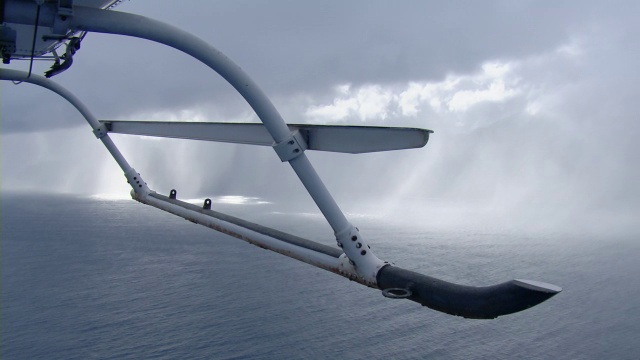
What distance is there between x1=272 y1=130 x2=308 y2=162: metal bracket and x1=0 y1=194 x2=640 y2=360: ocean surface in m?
62.5

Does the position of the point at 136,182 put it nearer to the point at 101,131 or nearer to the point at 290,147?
the point at 101,131

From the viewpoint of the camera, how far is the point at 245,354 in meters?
63.5

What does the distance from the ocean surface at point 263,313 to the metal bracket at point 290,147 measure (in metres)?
62.5

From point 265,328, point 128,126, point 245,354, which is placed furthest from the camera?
point 265,328

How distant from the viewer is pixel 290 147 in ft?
24.6

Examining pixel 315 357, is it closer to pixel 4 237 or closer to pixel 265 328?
pixel 265 328

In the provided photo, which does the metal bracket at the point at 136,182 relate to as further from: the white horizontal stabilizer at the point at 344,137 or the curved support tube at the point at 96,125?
the white horizontal stabilizer at the point at 344,137

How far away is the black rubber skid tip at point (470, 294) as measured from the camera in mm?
5535

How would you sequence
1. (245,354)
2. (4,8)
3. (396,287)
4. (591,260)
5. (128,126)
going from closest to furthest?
(4,8) → (396,287) → (128,126) → (245,354) → (591,260)

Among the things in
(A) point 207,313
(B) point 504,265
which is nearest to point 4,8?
(A) point 207,313

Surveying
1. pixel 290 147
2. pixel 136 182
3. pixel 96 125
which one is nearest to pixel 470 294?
pixel 290 147

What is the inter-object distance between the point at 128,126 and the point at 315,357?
58454 mm

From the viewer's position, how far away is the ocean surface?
65375 millimetres

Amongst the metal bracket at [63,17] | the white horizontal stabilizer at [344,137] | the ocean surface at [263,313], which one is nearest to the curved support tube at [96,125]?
the white horizontal stabilizer at [344,137]
